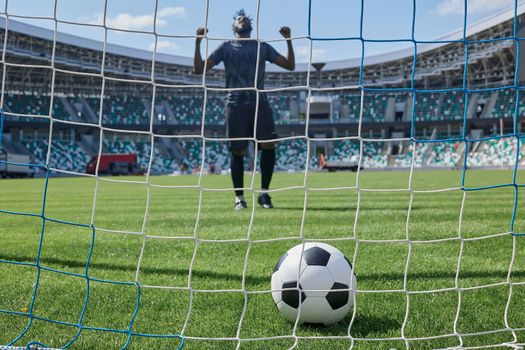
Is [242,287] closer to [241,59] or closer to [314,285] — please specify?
[314,285]

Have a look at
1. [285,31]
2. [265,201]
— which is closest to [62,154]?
[265,201]

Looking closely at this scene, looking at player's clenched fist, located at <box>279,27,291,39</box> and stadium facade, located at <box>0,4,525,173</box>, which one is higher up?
stadium facade, located at <box>0,4,525,173</box>

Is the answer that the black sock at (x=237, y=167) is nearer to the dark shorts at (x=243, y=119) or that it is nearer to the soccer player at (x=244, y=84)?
the soccer player at (x=244, y=84)

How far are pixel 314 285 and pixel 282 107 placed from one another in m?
41.7

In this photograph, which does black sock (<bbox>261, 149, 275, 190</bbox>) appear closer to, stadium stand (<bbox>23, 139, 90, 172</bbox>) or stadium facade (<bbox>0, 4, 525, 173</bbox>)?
stadium facade (<bbox>0, 4, 525, 173</bbox>)

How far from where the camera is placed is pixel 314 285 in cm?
201

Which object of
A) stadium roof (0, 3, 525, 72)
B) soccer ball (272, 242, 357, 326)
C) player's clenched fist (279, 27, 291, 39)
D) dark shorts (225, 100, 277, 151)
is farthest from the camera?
stadium roof (0, 3, 525, 72)

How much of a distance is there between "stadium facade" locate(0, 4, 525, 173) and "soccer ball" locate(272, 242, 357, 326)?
102 ft

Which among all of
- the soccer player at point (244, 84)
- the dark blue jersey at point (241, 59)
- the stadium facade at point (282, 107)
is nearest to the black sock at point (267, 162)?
the soccer player at point (244, 84)

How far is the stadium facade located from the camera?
3438cm

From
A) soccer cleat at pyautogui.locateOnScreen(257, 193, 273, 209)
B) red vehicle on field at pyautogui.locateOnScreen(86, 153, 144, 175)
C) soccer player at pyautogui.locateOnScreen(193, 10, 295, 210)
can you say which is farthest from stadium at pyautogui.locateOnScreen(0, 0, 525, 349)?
red vehicle on field at pyautogui.locateOnScreen(86, 153, 144, 175)

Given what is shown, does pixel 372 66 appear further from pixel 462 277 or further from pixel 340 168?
pixel 462 277

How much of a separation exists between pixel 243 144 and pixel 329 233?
1.66m

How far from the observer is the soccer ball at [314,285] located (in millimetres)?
1924
